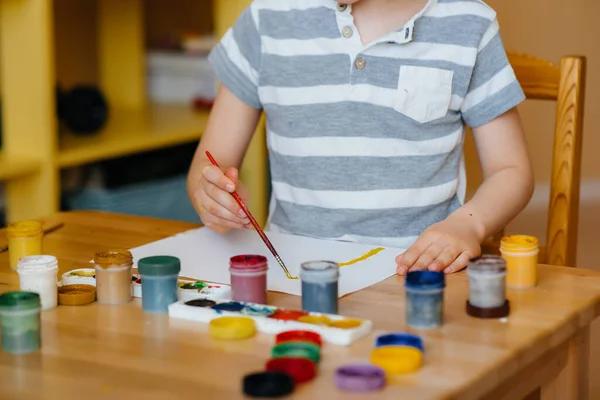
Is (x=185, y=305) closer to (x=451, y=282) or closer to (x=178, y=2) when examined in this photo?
(x=451, y=282)

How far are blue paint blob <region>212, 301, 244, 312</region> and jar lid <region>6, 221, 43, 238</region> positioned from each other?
31 cm

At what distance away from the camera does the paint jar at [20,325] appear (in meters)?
0.84

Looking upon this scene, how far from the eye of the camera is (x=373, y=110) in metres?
1.38

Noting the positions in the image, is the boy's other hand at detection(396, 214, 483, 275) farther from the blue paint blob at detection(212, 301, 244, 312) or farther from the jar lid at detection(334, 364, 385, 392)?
the jar lid at detection(334, 364, 385, 392)

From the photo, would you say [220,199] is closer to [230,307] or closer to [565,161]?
[230,307]

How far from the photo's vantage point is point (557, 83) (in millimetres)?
1463

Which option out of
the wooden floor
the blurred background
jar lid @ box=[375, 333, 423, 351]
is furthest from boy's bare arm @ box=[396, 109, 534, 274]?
the wooden floor

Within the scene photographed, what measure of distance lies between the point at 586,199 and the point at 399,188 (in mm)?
2669

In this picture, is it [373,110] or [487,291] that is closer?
[487,291]

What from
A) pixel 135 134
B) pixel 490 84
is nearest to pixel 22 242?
pixel 490 84

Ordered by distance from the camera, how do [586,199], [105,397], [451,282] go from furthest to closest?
1. [586,199]
2. [451,282]
3. [105,397]

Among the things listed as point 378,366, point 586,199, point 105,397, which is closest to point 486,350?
point 378,366

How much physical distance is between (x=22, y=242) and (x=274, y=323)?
40 cm

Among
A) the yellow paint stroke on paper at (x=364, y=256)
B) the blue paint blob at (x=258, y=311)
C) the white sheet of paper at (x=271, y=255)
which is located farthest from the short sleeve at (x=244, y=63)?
the blue paint blob at (x=258, y=311)
